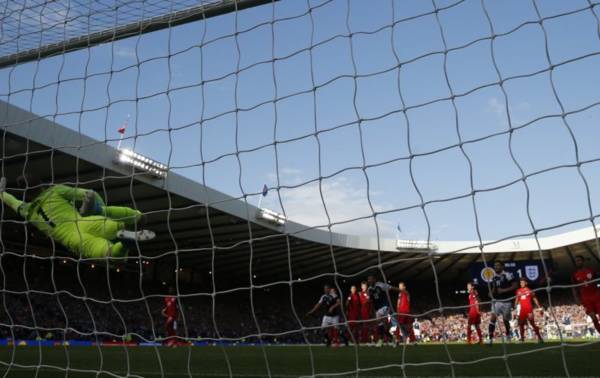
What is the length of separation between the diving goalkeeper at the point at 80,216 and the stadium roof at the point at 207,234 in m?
3.38

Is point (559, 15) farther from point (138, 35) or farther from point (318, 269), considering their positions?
point (318, 269)

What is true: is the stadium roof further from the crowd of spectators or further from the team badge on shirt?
the team badge on shirt

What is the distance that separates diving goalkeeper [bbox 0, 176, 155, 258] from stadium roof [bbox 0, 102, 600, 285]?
338cm

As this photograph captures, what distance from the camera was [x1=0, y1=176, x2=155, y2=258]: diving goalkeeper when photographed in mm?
5012

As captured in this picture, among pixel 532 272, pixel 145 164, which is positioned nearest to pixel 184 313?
pixel 532 272

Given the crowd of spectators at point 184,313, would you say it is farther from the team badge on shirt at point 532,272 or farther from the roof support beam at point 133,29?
the roof support beam at point 133,29

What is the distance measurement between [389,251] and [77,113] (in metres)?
25.7

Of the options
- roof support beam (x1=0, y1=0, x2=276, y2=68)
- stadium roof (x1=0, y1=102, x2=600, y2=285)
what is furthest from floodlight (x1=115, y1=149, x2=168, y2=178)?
roof support beam (x1=0, y1=0, x2=276, y2=68)

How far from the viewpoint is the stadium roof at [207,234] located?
1312 cm

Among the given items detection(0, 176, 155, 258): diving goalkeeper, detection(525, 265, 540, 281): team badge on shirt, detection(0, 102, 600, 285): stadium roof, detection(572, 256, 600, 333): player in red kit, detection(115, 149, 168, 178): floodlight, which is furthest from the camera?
detection(525, 265, 540, 281): team badge on shirt

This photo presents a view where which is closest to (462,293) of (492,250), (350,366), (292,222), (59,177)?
→ (492,250)

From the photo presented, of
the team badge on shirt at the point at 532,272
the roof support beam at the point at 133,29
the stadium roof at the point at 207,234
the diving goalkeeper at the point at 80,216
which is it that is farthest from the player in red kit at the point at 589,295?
the team badge on shirt at the point at 532,272

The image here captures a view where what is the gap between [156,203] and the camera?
1922 centimetres

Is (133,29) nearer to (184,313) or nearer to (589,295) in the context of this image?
(589,295)
